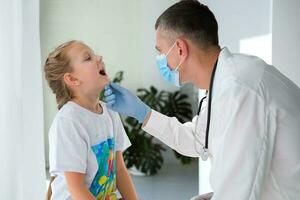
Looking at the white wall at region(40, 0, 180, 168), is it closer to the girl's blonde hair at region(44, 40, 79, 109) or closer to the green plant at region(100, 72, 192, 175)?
the green plant at region(100, 72, 192, 175)

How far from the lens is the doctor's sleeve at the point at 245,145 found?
103 centimetres

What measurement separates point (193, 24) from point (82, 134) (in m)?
0.60

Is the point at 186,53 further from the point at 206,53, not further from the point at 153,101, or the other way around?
the point at 153,101

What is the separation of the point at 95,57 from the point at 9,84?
0.64 m

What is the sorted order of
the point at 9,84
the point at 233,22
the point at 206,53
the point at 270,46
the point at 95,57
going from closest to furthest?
the point at 206,53 → the point at 95,57 → the point at 9,84 → the point at 270,46 → the point at 233,22

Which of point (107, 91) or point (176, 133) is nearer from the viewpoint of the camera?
point (107, 91)

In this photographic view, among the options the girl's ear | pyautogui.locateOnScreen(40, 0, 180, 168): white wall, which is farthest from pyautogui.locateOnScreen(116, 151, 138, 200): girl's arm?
pyautogui.locateOnScreen(40, 0, 180, 168): white wall

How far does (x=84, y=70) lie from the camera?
1601 mm

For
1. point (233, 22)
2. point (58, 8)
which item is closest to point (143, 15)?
point (58, 8)

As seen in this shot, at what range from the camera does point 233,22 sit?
2.76 metres

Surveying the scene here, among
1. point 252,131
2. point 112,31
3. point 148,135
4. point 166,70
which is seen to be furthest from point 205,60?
point 112,31

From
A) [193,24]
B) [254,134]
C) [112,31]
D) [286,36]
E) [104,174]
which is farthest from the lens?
[112,31]

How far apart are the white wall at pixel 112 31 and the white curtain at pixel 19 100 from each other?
2.49 metres

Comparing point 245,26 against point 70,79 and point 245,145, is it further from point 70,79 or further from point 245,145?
point 245,145
